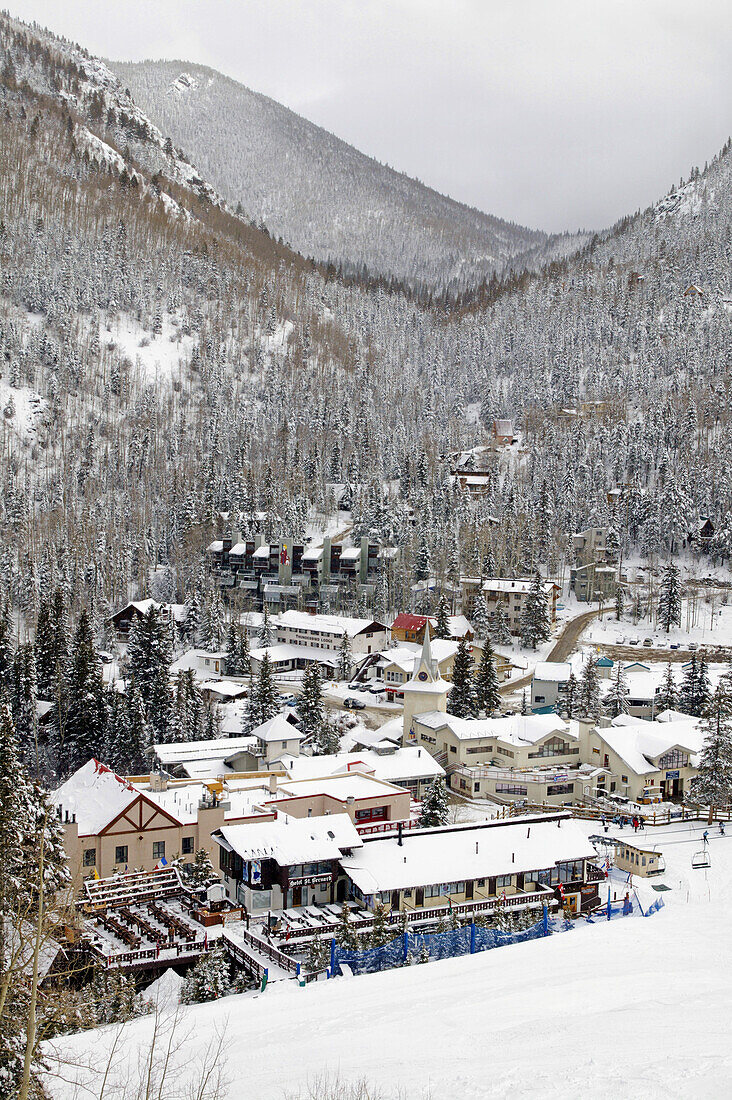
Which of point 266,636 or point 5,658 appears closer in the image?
point 5,658

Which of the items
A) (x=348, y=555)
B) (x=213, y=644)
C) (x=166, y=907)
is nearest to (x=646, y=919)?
(x=166, y=907)

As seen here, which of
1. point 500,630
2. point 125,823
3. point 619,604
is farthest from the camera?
point 619,604

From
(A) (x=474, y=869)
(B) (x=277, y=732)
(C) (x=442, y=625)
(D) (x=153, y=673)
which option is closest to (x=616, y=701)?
(C) (x=442, y=625)

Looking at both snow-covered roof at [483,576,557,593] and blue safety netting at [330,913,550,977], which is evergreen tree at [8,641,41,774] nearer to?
blue safety netting at [330,913,550,977]

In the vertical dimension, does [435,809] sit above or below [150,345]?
below

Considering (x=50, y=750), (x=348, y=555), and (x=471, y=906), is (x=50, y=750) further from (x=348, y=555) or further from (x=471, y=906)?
(x=348, y=555)

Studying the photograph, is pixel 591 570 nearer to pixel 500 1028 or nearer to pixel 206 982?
pixel 206 982
